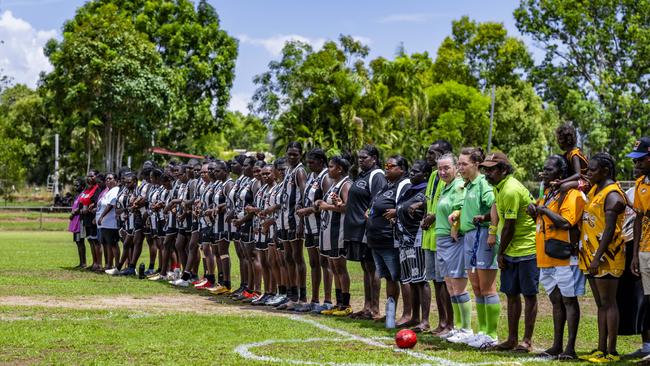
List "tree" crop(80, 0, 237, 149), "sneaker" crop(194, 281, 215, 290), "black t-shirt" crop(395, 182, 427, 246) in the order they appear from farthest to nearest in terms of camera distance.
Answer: "tree" crop(80, 0, 237, 149)
"sneaker" crop(194, 281, 215, 290)
"black t-shirt" crop(395, 182, 427, 246)

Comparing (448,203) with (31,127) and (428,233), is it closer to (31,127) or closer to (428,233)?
(428,233)

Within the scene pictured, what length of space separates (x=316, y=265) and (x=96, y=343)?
15.0 feet

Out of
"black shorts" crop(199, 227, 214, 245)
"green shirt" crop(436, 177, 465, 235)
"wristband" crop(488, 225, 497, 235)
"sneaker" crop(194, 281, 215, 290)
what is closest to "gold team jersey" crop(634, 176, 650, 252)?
"wristband" crop(488, 225, 497, 235)

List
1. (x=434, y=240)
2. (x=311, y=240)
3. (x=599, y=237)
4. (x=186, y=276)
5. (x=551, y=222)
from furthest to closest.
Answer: (x=186, y=276)
(x=311, y=240)
(x=434, y=240)
(x=551, y=222)
(x=599, y=237)

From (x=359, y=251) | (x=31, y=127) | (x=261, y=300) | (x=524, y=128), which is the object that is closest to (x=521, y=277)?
(x=359, y=251)

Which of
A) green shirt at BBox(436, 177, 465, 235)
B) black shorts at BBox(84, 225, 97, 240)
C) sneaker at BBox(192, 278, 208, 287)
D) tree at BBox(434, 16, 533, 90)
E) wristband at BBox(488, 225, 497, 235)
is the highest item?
tree at BBox(434, 16, 533, 90)

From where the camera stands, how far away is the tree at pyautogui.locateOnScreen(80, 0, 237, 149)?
52500mm

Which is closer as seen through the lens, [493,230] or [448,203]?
[493,230]

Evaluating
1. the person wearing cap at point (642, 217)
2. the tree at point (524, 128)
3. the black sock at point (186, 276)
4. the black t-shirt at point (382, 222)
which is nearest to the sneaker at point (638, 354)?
the person wearing cap at point (642, 217)

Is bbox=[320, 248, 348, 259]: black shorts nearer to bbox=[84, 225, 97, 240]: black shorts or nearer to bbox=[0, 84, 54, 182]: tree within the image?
bbox=[84, 225, 97, 240]: black shorts

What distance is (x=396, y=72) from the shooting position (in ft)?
173

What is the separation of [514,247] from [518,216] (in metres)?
0.34

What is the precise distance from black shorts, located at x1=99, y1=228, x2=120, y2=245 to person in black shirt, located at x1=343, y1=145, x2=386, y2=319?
897 centimetres

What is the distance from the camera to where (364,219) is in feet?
42.9
